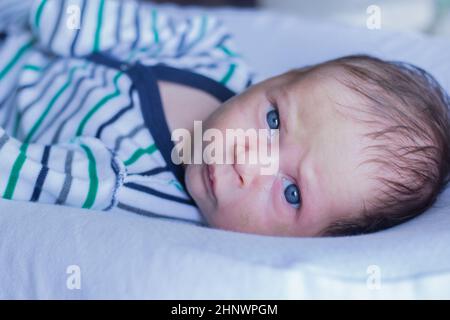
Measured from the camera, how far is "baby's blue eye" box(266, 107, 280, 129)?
29.3 inches

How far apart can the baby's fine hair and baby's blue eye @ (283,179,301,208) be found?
0.16ft

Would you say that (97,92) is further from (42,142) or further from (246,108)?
(246,108)

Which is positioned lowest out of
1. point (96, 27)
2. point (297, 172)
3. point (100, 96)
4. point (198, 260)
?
point (198, 260)

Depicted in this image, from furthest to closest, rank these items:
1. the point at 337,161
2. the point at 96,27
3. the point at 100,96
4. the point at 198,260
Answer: the point at 96,27, the point at 100,96, the point at 337,161, the point at 198,260

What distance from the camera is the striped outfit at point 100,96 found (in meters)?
0.74

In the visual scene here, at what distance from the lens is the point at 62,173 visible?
72 cm

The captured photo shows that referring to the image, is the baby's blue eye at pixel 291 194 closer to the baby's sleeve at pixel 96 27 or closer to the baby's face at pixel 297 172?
the baby's face at pixel 297 172

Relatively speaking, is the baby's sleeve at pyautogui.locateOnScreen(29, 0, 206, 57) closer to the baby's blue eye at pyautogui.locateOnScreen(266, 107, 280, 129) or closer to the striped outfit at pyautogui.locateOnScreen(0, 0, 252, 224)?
the striped outfit at pyautogui.locateOnScreen(0, 0, 252, 224)

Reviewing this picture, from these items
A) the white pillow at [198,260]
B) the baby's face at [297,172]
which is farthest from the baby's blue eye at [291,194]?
the white pillow at [198,260]

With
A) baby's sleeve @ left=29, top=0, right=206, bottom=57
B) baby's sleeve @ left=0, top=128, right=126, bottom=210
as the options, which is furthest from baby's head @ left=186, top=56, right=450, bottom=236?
baby's sleeve @ left=29, top=0, right=206, bottom=57

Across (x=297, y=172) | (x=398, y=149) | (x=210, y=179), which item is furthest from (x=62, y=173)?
(x=398, y=149)

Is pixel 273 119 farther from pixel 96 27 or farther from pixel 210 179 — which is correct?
pixel 96 27

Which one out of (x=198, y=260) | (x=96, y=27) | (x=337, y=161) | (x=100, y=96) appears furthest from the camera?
(x=96, y=27)

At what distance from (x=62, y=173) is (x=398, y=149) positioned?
1.28 feet
